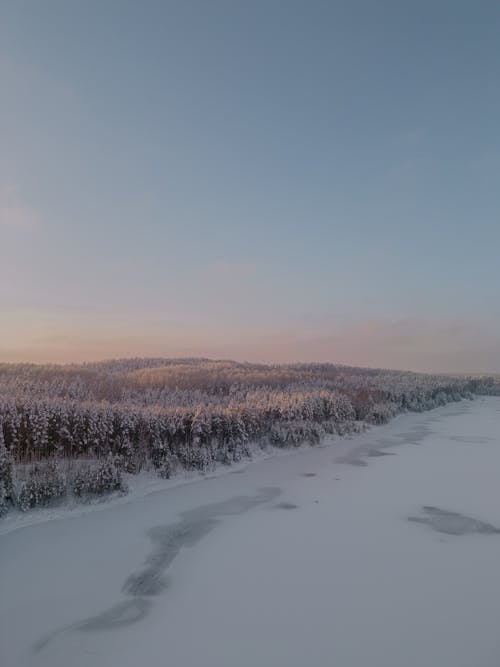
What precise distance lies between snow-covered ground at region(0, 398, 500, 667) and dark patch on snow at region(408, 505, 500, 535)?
54 mm

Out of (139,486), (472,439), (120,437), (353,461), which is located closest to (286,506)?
(139,486)

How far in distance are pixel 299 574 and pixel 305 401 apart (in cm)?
1478

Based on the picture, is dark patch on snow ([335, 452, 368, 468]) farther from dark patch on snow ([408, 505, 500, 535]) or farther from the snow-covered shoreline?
dark patch on snow ([408, 505, 500, 535])

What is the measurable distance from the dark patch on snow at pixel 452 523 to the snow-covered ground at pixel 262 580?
0.18 ft

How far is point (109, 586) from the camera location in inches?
230

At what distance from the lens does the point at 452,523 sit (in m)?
8.37

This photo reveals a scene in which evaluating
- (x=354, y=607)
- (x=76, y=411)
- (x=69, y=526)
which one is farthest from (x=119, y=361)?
(x=354, y=607)

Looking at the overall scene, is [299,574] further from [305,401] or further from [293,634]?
[305,401]

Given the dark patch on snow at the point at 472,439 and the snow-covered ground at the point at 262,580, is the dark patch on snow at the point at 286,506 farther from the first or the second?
the dark patch on snow at the point at 472,439

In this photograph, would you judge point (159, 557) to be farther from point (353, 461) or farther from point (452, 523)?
point (353, 461)

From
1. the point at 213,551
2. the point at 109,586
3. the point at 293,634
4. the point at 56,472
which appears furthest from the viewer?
the point at 56,472

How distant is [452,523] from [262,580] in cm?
463

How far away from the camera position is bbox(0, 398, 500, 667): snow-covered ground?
441 centimetres

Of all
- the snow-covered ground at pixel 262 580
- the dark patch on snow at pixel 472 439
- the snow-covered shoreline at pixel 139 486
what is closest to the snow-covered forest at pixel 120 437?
the snow-covered shoreline at pixel 139 486
